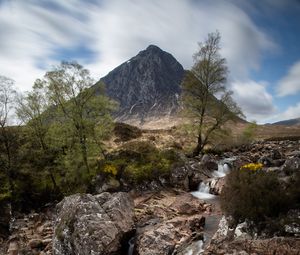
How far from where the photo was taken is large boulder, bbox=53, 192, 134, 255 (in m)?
14.7

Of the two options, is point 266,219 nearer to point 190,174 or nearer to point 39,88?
point 190,174

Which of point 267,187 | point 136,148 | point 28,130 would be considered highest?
point 28,130

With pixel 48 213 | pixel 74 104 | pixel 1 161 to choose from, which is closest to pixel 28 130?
pixel 1 161

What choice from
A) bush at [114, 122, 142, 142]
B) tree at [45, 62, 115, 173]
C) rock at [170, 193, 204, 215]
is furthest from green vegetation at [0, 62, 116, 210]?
bush at [114, 122, 142, 142]

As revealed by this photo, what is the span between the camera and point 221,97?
36969mm

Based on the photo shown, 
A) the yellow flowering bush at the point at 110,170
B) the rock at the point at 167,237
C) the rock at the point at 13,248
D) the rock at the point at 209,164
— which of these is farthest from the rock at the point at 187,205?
the rock at the point at 13,248

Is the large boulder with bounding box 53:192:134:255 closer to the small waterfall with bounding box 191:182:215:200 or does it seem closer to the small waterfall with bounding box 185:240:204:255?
the small waterfall with bounding box 185:240:204:255

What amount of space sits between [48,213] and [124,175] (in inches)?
302

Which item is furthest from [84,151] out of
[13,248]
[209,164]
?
[209,164]

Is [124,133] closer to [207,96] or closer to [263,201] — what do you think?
[207,96]

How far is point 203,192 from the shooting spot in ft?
86.5

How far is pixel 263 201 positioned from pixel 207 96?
26291 millimetres

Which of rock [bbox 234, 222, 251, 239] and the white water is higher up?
the white water

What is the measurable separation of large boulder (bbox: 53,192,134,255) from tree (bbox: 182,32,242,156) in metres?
21.7
